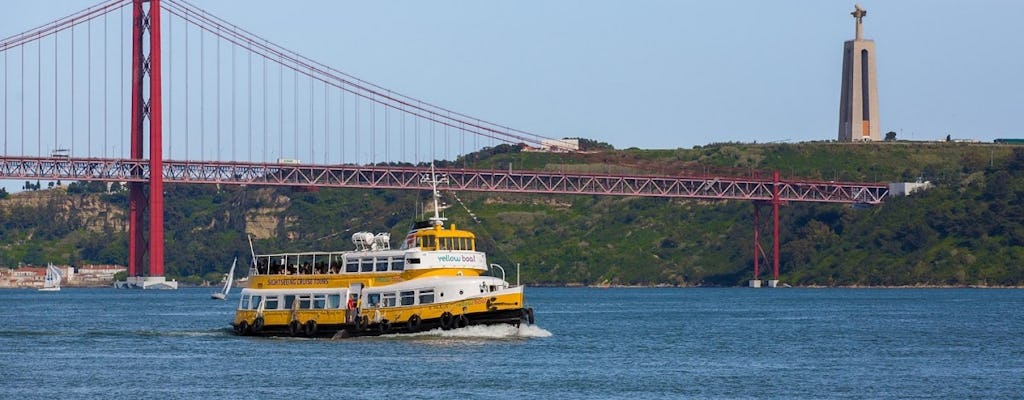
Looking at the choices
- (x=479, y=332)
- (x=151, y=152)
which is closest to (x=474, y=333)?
(x=479, y=332)

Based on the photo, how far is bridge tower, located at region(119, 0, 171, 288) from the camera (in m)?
159

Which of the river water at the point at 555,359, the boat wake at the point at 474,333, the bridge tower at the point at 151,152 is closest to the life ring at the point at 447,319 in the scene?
the boat wake at the point at 474,333

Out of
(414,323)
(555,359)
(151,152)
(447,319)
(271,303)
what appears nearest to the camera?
(555,359)

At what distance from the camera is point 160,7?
555 ft

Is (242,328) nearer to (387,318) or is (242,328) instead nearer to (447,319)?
(387,318)

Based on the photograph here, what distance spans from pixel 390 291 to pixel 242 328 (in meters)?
9.20

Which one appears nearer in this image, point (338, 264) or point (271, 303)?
point (338, 264)

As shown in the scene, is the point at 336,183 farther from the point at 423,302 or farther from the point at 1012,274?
the point at 423,302

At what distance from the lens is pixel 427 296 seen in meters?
76.5

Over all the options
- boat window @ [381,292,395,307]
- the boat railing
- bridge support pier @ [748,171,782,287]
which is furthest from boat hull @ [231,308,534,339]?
bridge support pier @ [748,171,782,287]

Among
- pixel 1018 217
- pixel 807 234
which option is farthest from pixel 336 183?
pixel 1018 217

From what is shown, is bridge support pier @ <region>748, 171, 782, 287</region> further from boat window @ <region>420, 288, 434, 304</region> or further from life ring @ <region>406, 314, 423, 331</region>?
boat window @ <region>420, 288, 434, 304</region>

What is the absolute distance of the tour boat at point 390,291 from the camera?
249 ft

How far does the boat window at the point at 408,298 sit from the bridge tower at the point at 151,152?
84518 millimetres
